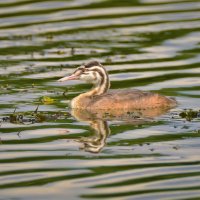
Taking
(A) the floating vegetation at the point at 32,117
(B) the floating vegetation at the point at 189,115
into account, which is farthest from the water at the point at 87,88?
(B) the floating vegetation at the point at 189,115

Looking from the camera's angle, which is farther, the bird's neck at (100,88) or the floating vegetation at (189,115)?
the bird's neck at (100,88)

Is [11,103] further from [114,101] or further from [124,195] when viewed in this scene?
[124,195]

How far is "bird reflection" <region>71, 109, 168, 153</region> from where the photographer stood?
1662 centimetres

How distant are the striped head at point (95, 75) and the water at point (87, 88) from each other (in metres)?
0.56

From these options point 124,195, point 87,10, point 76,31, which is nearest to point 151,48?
point 76,31

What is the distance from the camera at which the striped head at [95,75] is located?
20.4 meters

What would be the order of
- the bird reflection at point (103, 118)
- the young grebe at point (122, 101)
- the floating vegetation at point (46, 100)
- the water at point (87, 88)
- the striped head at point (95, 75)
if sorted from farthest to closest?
the striped head at point (95, 75) → the floating vegetation at point (46, 100) → the young grebe at point (122, 101) → the bird reflection at point (103, 118) → the water at point (87, 88)

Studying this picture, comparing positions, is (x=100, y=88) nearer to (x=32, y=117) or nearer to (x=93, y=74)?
(x=93, y=74)

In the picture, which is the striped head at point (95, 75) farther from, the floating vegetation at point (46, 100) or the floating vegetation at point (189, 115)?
the floating vegetation at point (189, 115)

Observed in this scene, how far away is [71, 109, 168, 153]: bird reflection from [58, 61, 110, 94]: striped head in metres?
0.89

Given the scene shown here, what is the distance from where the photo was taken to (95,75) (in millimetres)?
20500

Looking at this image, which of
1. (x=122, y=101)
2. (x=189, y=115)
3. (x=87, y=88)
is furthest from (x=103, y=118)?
(x=87, y=88)

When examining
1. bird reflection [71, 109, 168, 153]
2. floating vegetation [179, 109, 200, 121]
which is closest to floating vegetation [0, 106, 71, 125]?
bird reflection [71, 109, 168, 153]

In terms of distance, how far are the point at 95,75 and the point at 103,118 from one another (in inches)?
70.9
